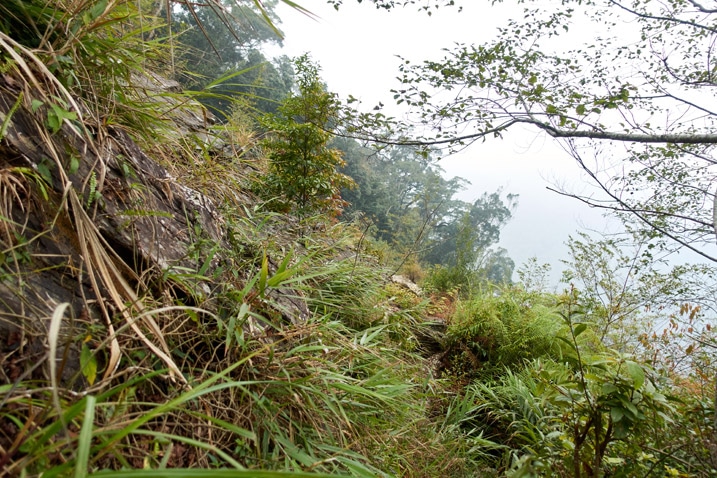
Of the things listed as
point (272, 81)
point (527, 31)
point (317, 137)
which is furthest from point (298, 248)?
point (272, 81)

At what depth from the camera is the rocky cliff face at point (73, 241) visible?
66cm

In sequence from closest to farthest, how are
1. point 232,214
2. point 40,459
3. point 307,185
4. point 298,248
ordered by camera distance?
point 40,459
point 232,214
point 298,248
point 307,185

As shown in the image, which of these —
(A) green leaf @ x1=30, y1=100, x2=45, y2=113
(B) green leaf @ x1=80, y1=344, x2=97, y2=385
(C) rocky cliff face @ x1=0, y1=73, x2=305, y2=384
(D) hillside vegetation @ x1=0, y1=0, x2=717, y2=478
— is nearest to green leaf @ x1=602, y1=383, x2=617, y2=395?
(D) hillside vegetation @ x1=0, y1=0, x2=717, y2=478

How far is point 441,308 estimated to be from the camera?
376cm

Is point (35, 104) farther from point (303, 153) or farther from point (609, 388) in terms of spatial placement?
point (303, 153)

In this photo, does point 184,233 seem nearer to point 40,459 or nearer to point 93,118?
point 93,118

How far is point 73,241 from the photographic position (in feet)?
2.66

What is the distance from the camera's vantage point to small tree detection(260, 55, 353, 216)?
127 inches

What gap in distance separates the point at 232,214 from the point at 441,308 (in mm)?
2733

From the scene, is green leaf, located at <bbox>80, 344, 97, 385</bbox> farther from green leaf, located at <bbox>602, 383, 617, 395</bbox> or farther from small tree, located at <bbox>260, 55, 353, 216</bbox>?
small tree, located at <bbox>260, 55, 353, 216</bbox>

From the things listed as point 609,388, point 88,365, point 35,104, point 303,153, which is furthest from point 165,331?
point 303,153

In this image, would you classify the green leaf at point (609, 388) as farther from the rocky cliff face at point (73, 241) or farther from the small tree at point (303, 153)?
the small tree at point (303, 153)

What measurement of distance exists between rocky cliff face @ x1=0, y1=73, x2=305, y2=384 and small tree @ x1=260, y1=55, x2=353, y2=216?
2126mm

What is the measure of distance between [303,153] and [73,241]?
8.92 feet
